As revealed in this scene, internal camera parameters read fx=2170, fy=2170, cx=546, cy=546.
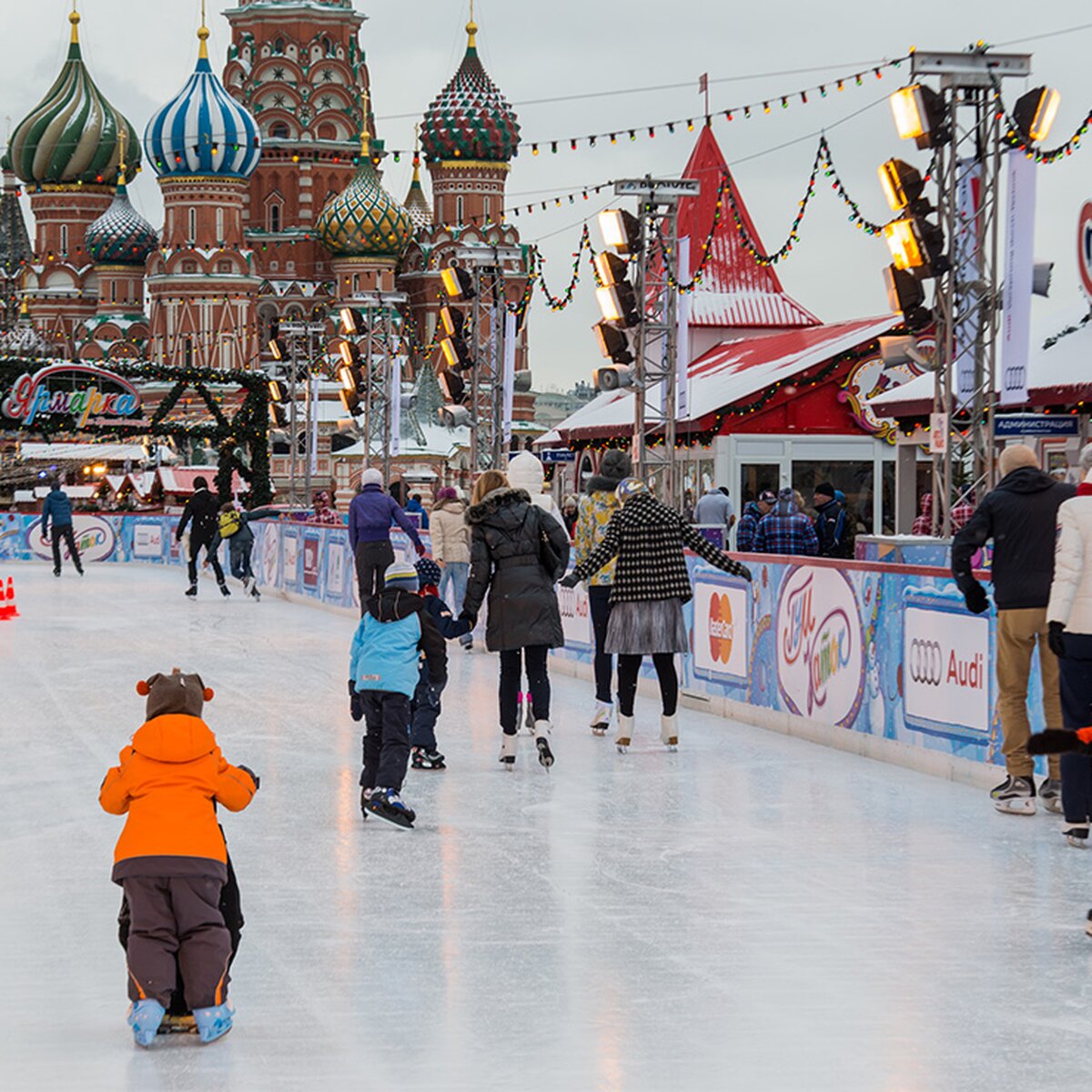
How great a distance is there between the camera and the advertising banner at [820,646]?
11.1 m

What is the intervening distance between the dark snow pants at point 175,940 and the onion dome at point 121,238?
93.5 meters

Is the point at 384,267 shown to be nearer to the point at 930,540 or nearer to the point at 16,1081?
the point at 930,540

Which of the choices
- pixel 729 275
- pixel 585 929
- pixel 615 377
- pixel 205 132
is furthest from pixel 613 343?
pixel 205 132

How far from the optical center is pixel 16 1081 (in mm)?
4680

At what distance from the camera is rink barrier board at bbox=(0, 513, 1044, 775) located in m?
9.85

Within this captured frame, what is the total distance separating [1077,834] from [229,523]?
18936mm

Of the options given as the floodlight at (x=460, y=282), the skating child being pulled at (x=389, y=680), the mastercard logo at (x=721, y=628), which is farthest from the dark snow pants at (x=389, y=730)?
the floodlight at (x=460, y=282)

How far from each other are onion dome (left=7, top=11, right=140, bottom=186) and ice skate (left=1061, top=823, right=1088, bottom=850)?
97091mm

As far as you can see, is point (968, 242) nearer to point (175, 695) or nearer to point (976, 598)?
point (976, 598)

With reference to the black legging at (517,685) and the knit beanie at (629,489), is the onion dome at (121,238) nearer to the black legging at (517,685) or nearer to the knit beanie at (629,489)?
the knit beanie at (629,489)

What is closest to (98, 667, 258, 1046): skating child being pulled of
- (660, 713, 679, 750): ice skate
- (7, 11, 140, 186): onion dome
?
(660, 713, 679, 750): ice skate

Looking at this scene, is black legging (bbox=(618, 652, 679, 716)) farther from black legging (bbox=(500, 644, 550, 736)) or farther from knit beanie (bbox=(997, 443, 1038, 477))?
knit beanie (bbox=(997, 443, 1038, 477))

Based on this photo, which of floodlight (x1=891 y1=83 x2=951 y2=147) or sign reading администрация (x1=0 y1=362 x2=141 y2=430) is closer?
floodlight (x1=891 y1=83 x2=951 y2=147)

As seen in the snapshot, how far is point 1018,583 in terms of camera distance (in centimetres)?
848
